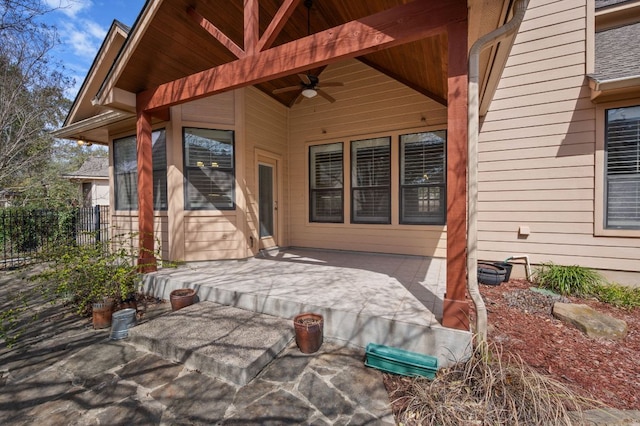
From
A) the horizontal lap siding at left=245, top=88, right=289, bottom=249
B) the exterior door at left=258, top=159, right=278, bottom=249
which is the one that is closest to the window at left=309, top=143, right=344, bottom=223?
the horizontal lap siding at left=245, top=88, right=289, bottom=249

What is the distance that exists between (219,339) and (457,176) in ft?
8.48

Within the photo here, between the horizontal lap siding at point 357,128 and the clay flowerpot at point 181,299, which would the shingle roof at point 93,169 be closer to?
the horizontal lap siding at point 357,128

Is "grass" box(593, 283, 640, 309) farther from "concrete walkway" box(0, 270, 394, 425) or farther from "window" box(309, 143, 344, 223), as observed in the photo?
"window" box(309, 143, 344, 223)

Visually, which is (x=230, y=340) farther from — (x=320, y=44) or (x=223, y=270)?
(x=320, y=44)

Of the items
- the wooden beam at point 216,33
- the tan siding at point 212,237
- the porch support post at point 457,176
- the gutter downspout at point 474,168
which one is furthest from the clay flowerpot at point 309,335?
the wooden beam at point 216,33

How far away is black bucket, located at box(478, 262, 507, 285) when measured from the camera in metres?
4.23

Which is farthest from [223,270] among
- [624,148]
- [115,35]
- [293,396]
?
[624,148]

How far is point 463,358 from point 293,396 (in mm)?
1379

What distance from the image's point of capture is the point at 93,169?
48.0ft

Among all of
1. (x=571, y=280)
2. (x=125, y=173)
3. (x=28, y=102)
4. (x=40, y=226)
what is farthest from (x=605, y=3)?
(x=28, y=102)

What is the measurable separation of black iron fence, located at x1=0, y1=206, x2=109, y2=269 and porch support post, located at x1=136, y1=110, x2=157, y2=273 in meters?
3.44

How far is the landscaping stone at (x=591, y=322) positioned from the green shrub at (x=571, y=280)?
0.84 metres

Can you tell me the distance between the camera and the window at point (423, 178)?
5184mm

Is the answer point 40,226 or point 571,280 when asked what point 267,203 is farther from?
point 40,226
